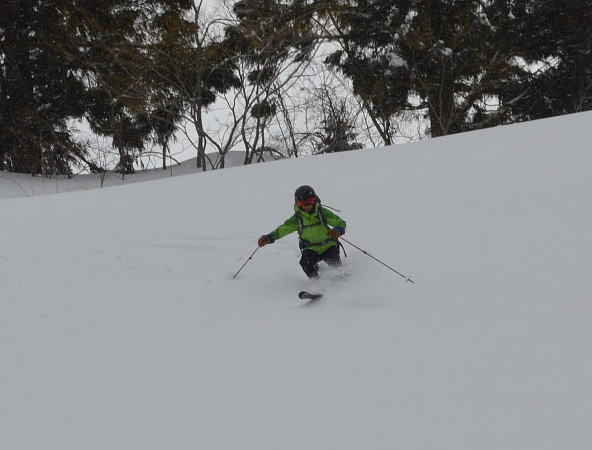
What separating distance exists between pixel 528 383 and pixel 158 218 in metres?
5.41

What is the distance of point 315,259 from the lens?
179 inches

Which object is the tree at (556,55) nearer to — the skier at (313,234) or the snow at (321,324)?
the snow at (321,324)

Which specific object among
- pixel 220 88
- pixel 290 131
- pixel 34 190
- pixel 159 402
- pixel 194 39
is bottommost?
pixel 159 402

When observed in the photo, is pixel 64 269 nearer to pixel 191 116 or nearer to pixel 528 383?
pixel 528 383

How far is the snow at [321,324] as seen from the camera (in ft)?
7.68

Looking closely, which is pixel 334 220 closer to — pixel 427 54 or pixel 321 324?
pixel 321 324

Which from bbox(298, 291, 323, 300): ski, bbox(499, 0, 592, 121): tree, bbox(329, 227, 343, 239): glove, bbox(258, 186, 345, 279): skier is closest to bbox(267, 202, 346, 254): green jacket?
bbox(258, 186, 345, 279): skier

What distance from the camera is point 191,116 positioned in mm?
15578

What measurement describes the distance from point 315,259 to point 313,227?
333 mm

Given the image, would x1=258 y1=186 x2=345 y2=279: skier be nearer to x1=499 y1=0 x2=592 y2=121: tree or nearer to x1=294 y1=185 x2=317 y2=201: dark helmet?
x1=294 y1=185 x2=317 y2=201: dark helmet

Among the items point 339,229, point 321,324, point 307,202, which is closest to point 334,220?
point 339,229

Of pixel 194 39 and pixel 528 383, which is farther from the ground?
pixel 194 39

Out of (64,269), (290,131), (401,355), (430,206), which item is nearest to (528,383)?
(401,355)

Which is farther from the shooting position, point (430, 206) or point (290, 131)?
point (290, 131)
